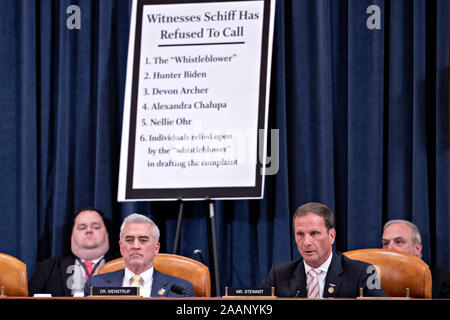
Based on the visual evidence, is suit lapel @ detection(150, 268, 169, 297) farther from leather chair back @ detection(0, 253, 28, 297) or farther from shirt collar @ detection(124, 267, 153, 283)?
leather chair back @ detection(0, 253, 28, 297)

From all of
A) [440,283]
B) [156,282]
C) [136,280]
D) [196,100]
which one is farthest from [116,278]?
[440,283]

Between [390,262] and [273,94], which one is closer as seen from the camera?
[390,262]

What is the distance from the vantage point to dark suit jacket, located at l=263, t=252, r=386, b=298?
9.37 ft

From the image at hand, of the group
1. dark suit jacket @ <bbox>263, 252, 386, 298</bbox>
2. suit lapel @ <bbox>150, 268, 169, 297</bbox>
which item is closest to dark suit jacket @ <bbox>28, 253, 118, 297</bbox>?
suit lapel @ <bbox>150, 268, 169, 297</bbox>

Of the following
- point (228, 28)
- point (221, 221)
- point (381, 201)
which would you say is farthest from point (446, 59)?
point (221, 221)

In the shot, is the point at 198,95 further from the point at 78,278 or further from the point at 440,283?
the point at 440,283

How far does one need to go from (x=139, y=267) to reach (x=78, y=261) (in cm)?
118

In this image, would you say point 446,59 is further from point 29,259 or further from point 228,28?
point 29,259

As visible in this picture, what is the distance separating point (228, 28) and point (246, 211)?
1.19m

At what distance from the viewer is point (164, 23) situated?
171 inches

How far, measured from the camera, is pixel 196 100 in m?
4.23
